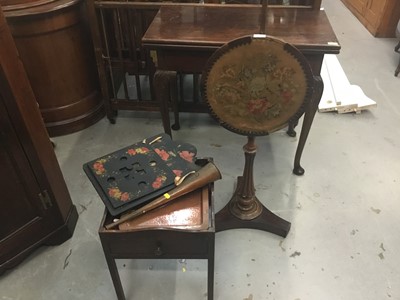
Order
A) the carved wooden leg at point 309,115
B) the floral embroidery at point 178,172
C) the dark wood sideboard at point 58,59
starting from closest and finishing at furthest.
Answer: the floral embroidery at point 178,172 → the carved wooden leg at point 309,115 → the dark wood sideboard at point 58,59

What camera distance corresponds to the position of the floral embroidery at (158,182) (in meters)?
1.16

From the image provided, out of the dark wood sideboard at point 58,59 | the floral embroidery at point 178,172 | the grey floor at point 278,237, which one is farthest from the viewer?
the dark wood sideboard at point 58,59

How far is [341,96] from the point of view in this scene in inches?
98.8

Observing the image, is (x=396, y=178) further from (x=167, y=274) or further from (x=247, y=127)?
(x=167, y=274)

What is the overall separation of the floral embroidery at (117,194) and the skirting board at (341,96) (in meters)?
1.79

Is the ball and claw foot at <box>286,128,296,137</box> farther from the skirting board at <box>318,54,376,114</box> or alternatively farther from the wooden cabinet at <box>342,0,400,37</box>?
the wooden cabinet at <box>342,0,400,37</box>

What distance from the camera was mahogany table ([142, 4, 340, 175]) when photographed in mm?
1497

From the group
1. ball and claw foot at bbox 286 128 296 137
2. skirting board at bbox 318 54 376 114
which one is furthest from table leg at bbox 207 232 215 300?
skirting board at bbox 318 54 376 114

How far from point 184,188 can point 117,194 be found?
218mm

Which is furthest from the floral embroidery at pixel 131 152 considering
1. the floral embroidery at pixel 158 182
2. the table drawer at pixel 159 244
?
the table drawer at pixel 159 244

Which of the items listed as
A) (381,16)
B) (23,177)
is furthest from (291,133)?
(381,16)

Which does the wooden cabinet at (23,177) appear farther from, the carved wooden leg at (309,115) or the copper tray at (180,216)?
the carved wooden leg at (309,115)

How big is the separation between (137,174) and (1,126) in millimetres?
510

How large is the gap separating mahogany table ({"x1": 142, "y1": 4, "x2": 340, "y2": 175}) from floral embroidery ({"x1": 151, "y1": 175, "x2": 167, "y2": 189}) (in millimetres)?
616
